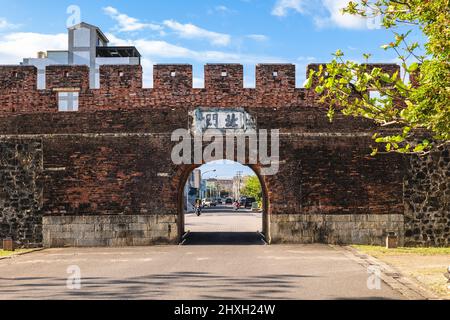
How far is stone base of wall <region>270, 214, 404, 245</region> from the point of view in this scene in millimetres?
17328

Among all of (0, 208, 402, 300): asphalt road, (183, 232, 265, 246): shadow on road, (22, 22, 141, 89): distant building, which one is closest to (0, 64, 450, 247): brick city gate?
(0, 208, 402, 300): asphalt road

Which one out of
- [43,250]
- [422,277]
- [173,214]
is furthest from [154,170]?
[422,277]

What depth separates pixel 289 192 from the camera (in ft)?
57.0

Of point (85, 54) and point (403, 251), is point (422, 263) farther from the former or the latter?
point (85, 54)

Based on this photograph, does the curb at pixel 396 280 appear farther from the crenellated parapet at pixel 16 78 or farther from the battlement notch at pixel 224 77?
the crenellated parapet at pixel 16 78

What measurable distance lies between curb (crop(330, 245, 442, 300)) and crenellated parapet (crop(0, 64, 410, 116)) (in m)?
5.50

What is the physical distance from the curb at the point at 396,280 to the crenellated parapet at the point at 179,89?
5.50 meters

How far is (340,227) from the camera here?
17.3m

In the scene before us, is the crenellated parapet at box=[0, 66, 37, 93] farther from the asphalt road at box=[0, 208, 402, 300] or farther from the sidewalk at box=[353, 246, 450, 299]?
the sidewalk at box=[353, 246, 450, 299]

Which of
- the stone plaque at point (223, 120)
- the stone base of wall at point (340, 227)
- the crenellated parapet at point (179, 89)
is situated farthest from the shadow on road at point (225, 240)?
the crenellated parapet at point (179, 89)

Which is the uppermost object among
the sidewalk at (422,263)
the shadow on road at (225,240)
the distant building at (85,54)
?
the distant building at (85,54)

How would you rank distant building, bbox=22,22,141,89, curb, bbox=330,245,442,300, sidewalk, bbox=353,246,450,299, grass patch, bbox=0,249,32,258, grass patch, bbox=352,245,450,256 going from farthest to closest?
distant building, bbox=22,22,141,89 < grass patch, bbox=0,249,32,258 < grass patch, bbox=352,245,450,256 < sidewalk, bbox=353,246,450,299 < curb, bbox=330,245,442,300

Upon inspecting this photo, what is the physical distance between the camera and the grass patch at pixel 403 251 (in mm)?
15062

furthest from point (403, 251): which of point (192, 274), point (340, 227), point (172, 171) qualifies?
point (192, 274)
